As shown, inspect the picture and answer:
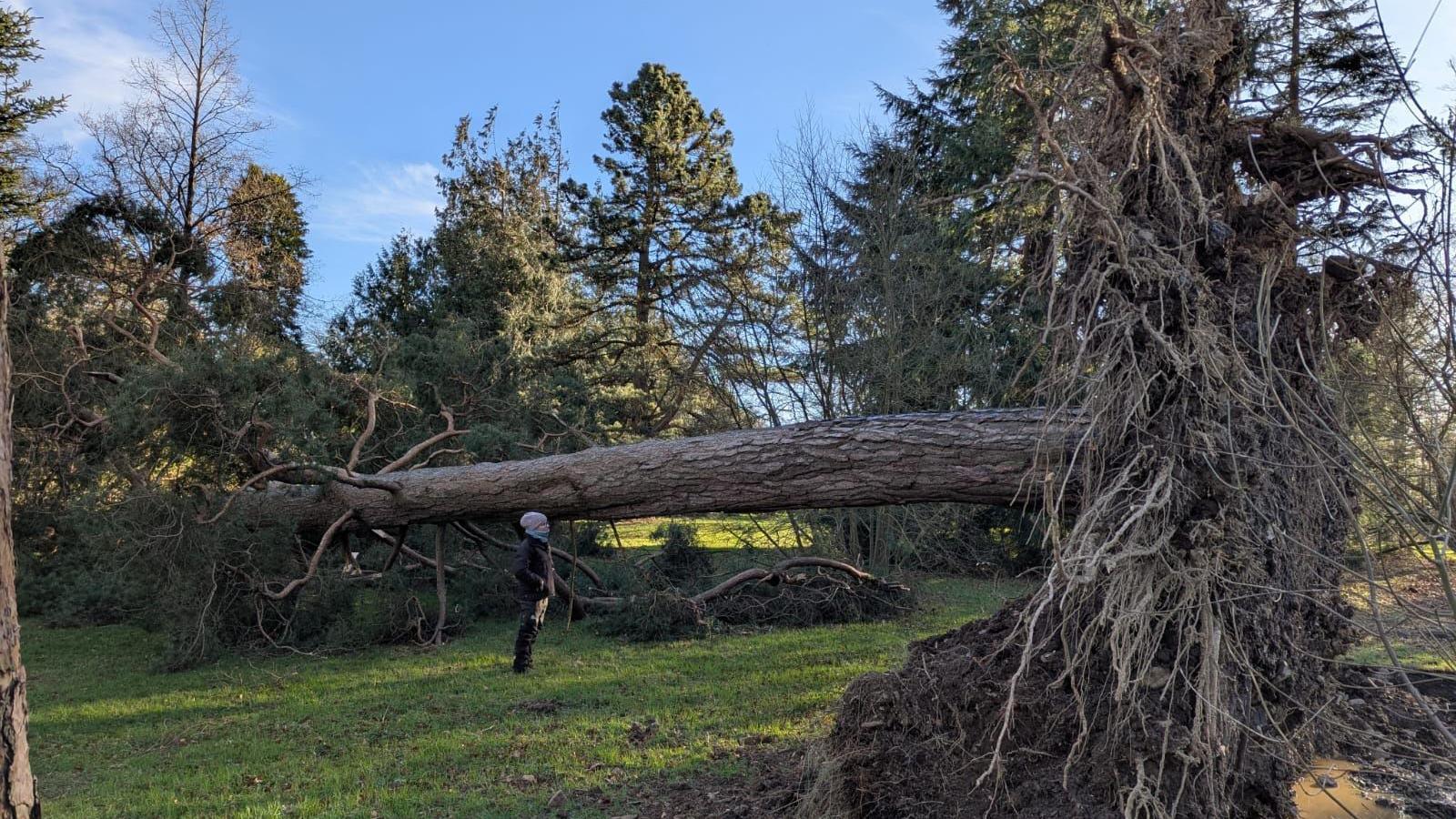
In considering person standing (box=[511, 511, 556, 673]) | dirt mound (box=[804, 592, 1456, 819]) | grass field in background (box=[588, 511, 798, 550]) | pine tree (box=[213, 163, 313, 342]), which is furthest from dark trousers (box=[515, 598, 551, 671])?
pine tree (box=[213, 163, 313, 342])

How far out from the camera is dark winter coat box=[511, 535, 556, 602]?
26.4ft

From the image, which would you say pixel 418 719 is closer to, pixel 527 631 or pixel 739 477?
pixel 527 631

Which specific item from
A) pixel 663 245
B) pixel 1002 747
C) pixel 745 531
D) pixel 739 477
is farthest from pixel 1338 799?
pixel 663 245

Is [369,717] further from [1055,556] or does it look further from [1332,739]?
[1332,739]

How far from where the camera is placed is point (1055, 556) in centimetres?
291

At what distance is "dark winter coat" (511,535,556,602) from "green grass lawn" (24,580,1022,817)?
2.56 ft

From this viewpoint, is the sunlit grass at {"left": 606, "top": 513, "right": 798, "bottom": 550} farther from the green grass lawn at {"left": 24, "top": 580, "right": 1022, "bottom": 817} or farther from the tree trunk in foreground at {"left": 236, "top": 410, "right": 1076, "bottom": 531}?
the tree trunk in foreground at {"left": 236, "top": 410, "right": 1076, "bottom": 531}

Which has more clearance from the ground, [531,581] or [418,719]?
[531,581]

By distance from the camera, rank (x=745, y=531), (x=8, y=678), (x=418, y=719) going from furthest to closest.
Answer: (x=745, y=531)
(x=418, y=719)
(x=8, y=678)

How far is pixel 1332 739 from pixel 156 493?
969 cm

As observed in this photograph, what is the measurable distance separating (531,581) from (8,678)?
5.29 m

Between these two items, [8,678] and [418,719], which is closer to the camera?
[8,678]

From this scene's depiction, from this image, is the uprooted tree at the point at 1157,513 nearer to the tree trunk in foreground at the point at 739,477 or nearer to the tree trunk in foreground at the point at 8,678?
the tree trunk in foreground at the point at 739,477

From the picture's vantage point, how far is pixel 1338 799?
14.0 ft
